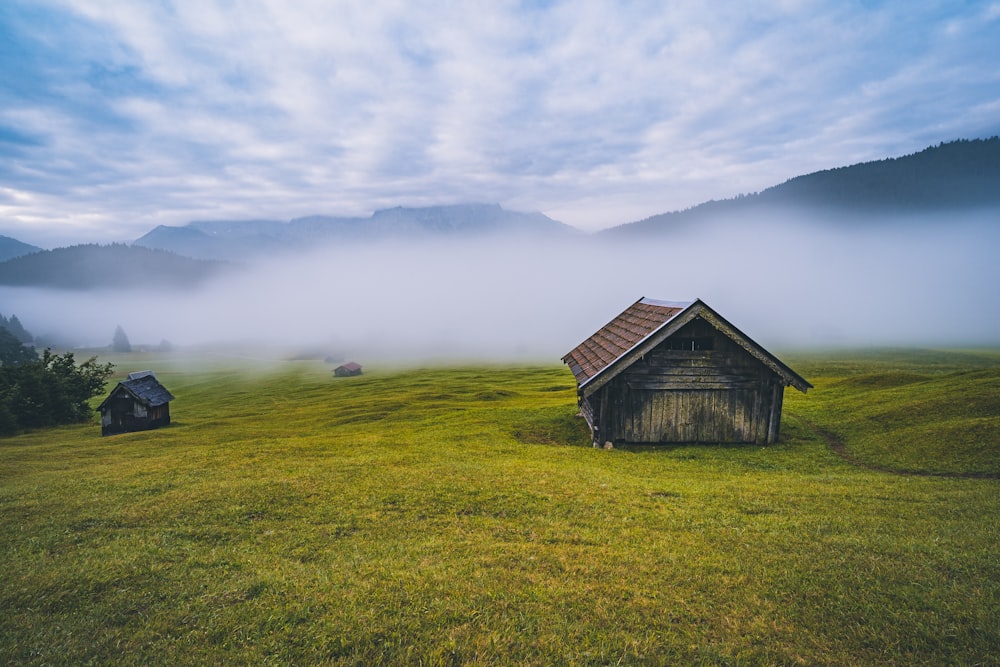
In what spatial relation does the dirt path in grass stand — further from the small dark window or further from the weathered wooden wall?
the small dark window

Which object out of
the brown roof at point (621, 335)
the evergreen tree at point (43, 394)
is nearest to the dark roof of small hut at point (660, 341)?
the brown roof at point (621, 335)

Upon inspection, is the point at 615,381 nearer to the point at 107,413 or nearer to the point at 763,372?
the point at 763,372

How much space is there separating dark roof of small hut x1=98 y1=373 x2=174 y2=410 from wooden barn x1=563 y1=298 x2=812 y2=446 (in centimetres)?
4474

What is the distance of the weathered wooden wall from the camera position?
22.6 meters

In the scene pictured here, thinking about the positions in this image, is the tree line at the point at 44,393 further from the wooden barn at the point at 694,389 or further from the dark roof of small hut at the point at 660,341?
the wooden barn at the point at 694,389

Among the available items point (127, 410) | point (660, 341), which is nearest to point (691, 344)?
point (660, 341)

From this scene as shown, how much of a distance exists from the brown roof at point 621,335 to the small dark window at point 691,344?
128 centimetres

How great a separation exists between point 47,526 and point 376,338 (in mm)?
176146

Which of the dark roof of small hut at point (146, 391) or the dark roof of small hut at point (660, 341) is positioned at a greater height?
the dark roof of small hut at point (660, 341)

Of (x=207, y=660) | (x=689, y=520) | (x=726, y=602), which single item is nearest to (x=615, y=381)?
(x=689, y=520)

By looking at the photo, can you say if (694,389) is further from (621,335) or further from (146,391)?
(146,391)

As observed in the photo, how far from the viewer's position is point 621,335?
25.9 metres

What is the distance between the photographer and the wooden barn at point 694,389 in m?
22.5

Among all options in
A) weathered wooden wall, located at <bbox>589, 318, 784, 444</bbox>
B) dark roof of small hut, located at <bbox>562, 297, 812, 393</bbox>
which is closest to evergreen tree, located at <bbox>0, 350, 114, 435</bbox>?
dark roof of small hut, located at <bbox>562, 297, 812, 393</bbox>
